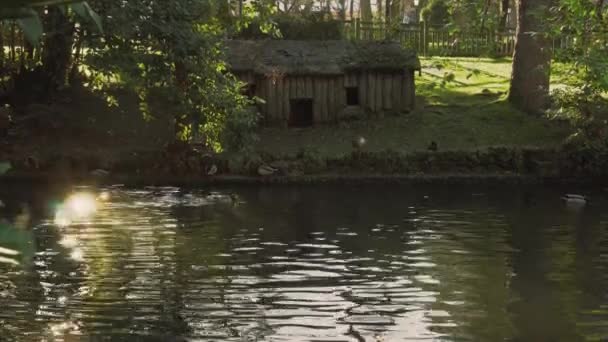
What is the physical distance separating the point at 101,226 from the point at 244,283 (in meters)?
4.98

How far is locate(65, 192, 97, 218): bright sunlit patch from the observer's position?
16042mm

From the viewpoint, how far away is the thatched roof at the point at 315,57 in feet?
80.6

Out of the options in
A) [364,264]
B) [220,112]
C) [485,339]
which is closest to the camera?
[485,339]

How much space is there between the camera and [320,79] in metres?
24.8

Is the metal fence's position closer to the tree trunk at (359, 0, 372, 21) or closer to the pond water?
the tree trunk at (359, 0, 372, 21)

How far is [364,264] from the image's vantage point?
11781 mm

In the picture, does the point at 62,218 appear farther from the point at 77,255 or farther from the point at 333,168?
the point at 333,168

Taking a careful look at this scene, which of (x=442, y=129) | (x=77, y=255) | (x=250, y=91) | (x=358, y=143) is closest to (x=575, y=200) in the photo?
(x=358, y=143)

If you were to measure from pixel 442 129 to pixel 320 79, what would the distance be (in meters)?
3.89

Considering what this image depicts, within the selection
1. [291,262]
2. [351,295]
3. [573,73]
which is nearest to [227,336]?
[351,295]

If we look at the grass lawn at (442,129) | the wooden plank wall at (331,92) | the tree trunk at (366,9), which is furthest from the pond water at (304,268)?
the tree trunk at (366,9)

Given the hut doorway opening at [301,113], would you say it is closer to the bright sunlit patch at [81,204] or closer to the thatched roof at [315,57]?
the thatched roof at [315,57]

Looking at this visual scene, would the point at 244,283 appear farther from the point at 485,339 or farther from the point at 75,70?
the point at 75,70

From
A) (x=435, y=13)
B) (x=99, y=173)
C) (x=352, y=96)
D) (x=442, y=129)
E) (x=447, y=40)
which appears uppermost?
(x=435, y=13)
